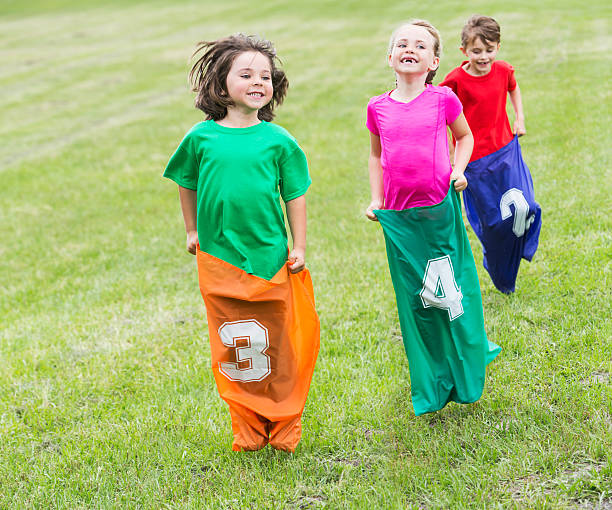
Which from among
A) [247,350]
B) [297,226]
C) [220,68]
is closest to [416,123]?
[297,226]

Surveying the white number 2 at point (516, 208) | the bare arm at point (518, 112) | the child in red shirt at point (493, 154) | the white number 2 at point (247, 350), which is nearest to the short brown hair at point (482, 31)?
the child in red shirt at point (493, 154)

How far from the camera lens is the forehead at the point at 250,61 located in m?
3.22

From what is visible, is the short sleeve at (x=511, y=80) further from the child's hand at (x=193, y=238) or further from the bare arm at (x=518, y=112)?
→ the child's hand at (x=193, y=238)

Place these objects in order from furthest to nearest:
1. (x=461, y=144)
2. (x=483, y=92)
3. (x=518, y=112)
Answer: (x=518, y=112)
(x=483, y=92)
(x=461, y=144)

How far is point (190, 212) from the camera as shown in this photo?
11.3 ft

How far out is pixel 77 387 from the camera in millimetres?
4660

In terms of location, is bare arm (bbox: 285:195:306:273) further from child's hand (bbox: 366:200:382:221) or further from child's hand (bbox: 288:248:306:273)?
child's hand (bbox: 366:200:382:221)

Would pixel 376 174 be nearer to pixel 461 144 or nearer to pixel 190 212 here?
pixel 461 144

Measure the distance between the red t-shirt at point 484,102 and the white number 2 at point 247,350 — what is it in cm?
227

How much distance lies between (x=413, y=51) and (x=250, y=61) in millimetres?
787

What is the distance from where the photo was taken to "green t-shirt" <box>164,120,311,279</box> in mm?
3191

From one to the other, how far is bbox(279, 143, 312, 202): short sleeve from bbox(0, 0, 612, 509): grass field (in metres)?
1.33

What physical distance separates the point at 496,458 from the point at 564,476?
32 centimetres

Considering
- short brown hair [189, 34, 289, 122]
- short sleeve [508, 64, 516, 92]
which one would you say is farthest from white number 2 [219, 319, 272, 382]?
short sleeve [508, 64, 516, 92]
